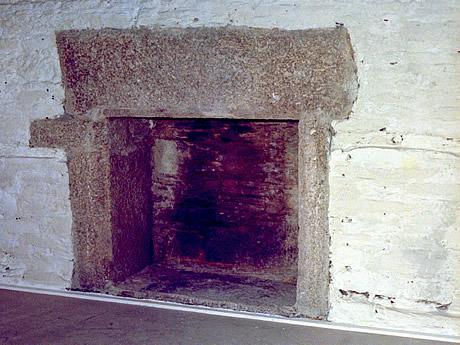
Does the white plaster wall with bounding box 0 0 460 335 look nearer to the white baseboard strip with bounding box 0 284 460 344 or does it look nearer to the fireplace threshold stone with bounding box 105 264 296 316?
the white baseboard strip with bounding box 0 284 460 344

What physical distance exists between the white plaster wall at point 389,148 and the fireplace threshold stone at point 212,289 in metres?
0.29

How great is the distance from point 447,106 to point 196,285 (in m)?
1.20

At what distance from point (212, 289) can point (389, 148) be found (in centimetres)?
93

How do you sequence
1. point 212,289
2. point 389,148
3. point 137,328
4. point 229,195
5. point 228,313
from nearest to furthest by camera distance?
point 389,148 < point 137,328 < point 228,313 < point 212,289 < point 229,195

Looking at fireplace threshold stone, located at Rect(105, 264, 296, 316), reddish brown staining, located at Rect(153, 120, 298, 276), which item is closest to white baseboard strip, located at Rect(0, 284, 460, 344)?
fireplace threshold stone, located at Rect(105, 264, 296, 316)

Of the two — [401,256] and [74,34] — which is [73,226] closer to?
[74,34]

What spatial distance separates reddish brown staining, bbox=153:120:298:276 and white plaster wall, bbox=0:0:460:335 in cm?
54

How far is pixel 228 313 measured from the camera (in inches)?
81.8

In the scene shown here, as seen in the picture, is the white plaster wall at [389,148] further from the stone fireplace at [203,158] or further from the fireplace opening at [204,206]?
the fireplace opening at [204,206]

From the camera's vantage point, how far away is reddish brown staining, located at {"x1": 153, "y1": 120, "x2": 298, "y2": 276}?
7.92ft

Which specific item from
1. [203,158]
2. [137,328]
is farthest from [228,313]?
[203,158]

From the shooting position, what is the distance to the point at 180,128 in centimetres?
252

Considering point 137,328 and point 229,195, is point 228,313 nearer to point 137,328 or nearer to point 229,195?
point 137,328

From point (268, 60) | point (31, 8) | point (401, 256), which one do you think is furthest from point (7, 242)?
point (401, 256)
